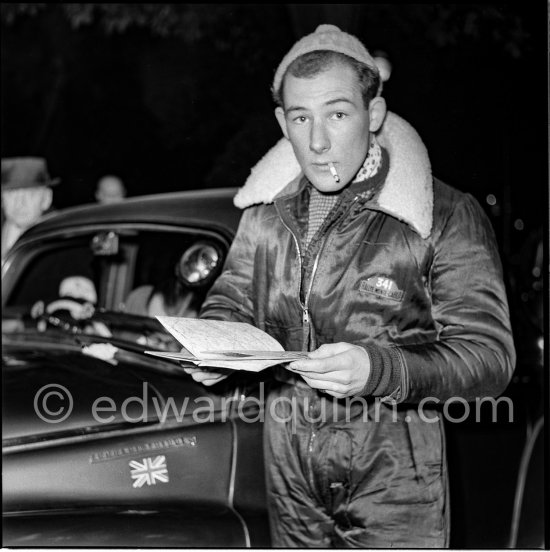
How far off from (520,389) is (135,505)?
1.10 meters

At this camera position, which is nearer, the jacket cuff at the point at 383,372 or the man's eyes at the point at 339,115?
the jacket cuff at the point at 383,372

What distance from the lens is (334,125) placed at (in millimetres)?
1886

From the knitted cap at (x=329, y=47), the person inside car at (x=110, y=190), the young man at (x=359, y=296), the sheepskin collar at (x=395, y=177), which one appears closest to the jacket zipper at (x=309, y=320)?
the young man at (x=359, y=296)

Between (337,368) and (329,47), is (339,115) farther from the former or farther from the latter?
(337,368)

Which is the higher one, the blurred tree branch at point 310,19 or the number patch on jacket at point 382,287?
the blurred tree branch at point 310,19

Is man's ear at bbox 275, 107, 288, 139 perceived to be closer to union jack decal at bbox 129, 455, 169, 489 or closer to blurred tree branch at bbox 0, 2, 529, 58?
blurred tree branch at bbox 0, 2, 529, 58

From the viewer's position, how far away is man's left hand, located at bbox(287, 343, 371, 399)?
153cm

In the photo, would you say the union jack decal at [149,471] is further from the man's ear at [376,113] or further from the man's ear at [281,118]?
the man's ear at [376,113]

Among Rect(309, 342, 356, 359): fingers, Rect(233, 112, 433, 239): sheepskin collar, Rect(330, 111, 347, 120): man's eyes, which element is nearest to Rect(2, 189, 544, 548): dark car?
Rect(233, 112, 433, 239): sheepskin collar

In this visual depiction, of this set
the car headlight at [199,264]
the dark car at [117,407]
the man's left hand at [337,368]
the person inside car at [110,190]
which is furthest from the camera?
the person inside car at [110,190]

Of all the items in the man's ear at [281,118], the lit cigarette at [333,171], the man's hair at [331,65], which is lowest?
the lit cigarette at [333,171]

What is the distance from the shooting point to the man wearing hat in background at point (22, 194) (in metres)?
2.25

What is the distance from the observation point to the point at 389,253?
1.86 m

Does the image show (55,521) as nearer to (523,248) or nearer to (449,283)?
(449,283)
